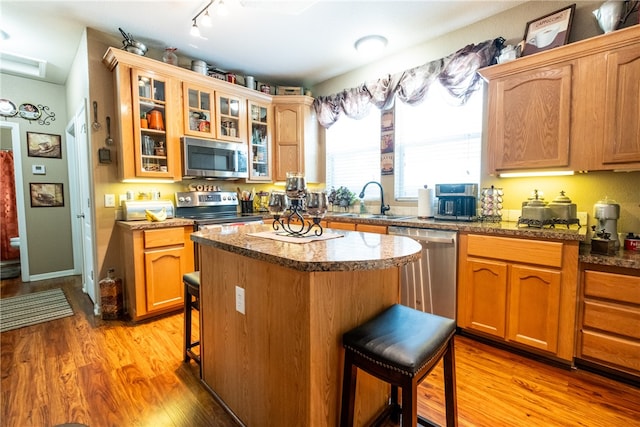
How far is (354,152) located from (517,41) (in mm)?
1959

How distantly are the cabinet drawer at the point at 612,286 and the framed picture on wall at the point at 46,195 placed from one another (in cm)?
582

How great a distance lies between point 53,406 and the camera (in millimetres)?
1646

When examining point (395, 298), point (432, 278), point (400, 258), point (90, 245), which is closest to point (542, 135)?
point (432, 278)

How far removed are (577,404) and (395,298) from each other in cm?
121

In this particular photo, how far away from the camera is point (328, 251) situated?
1193 millimetres

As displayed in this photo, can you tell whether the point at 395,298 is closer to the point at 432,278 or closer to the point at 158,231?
the point at 432,278

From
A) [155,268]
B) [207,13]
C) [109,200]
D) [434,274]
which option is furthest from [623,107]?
[109,200]

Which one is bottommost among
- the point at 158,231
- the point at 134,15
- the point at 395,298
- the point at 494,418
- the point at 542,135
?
the point at 494,418

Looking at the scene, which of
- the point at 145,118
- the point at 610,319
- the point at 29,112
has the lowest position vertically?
the point at 610,319

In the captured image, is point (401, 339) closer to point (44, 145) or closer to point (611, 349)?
point (611, 349)

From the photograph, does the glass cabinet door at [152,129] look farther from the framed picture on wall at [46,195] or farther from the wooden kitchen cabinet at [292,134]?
the framed picture on wall at [46,195]

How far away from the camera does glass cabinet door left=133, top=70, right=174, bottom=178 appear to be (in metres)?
2.86

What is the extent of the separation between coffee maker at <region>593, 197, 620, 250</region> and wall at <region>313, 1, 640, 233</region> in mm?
211

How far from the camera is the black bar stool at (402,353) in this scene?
1.00 metres
